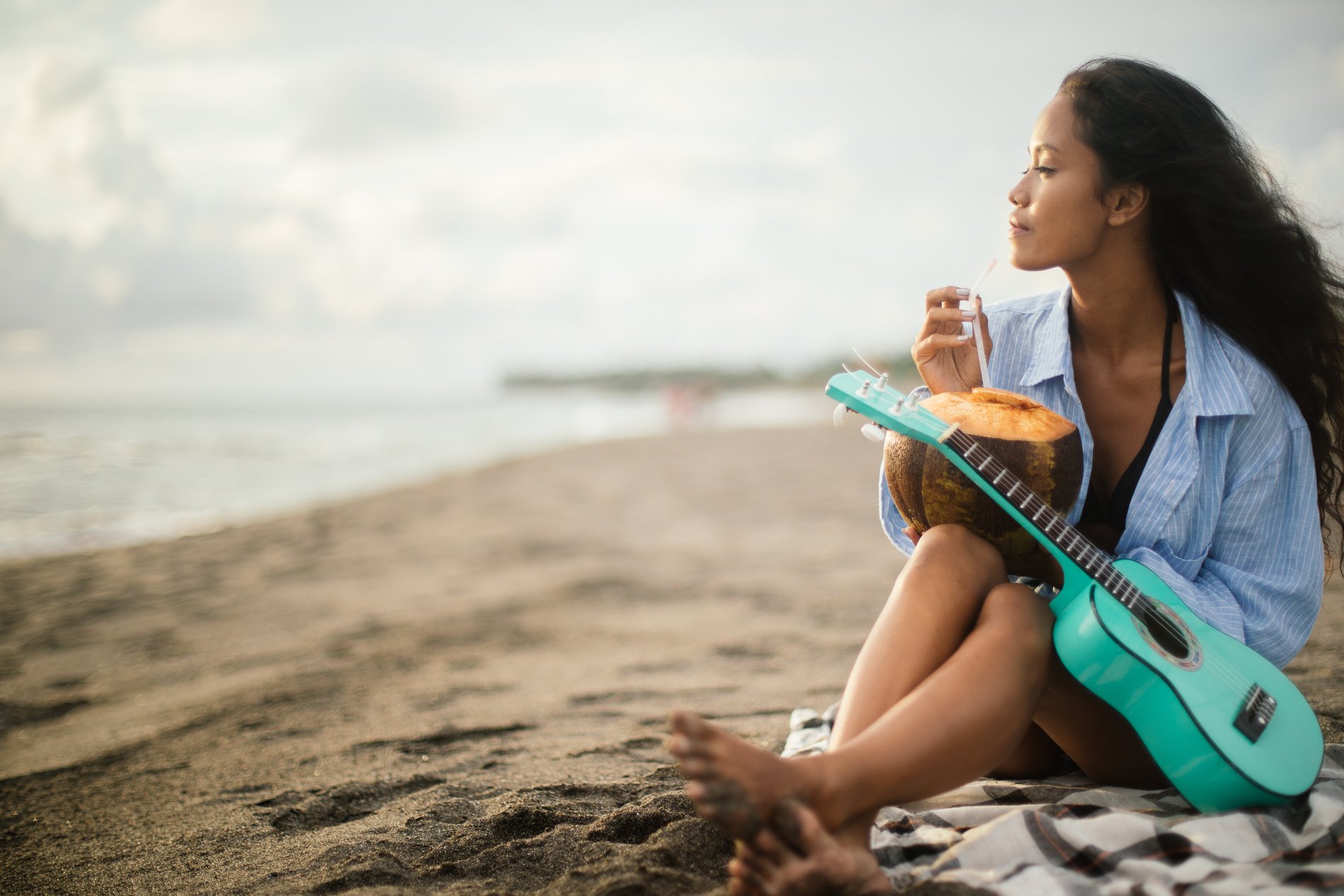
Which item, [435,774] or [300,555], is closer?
[435,774]

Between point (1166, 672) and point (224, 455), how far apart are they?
1761cm

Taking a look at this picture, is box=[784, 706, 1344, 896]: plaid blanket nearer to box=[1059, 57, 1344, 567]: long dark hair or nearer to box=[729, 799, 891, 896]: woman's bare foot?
box=[729, 799, 891, 896]: woman's bare foot

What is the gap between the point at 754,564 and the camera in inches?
250

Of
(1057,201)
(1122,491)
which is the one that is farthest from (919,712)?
(1057,201)

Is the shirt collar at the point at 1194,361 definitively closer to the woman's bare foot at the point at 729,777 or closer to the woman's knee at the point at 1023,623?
the woman's knee at the point at 1023,623

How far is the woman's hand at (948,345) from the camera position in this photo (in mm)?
2320

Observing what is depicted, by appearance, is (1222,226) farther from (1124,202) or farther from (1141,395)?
(1141,395)

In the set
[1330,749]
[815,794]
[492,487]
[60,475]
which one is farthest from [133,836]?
[60,475]

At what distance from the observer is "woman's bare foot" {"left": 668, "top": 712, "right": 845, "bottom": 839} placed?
1.37 metres

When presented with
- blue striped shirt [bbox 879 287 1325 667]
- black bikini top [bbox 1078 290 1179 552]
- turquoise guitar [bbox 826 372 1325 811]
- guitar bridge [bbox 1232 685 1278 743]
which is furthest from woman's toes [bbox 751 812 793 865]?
black bikini top [bbox 1078 290 1179 552]

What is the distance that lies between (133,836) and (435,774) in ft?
2.57

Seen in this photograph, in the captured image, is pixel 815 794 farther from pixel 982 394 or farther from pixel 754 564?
pixel 754 564

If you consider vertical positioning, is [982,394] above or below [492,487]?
above

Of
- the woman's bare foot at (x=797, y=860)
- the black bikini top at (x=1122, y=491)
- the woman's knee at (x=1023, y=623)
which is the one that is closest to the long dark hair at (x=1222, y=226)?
the black bikini top at (x=1122, y=491)
